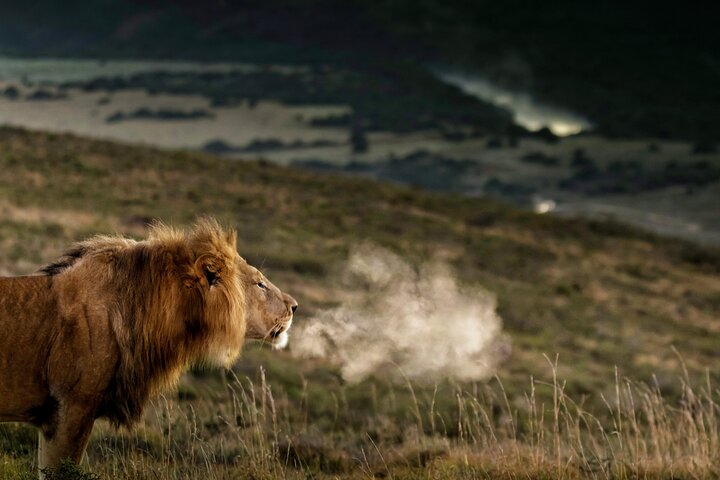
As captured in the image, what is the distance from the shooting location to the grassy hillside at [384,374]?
7734 mm

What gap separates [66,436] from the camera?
223 inches

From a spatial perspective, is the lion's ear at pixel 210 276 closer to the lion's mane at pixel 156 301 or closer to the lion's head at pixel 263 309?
the lion's mane at pixel 156 301

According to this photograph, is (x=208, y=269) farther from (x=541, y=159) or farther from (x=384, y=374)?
(x=541, y=159)

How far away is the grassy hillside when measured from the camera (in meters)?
7.73

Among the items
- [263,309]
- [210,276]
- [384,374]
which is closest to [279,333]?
[263,309]

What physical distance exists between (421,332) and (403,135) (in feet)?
603

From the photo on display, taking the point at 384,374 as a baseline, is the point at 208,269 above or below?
above

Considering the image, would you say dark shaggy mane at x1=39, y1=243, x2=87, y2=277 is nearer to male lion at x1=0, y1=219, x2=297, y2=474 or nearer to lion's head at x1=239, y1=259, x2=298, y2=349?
male lion at x1=0, y1=219, x2=297, y2=474

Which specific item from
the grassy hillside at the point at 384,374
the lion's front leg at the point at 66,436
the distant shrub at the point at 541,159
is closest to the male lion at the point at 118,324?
the lion's front leg at the point at 66,436

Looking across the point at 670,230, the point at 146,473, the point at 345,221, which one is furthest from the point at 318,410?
the point at 670,230

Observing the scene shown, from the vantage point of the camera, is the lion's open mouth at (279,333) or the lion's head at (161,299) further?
the lion's open mouth at (279,333)

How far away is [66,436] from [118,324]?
69cm

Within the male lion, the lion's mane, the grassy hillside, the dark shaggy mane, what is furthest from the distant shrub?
the dark shaggy mane

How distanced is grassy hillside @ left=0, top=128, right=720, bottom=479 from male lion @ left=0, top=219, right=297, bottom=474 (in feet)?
2.95
